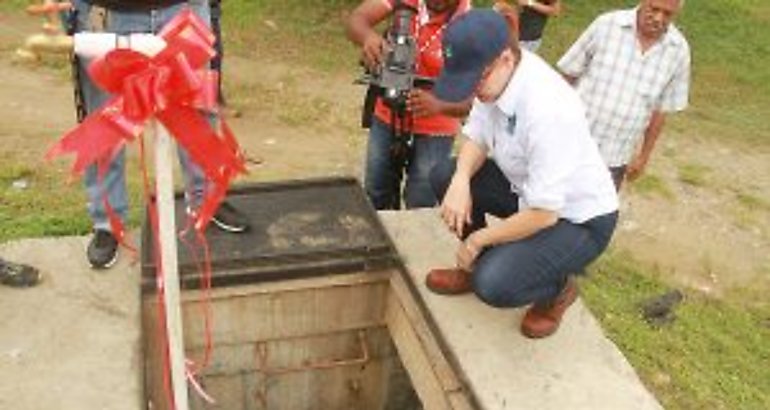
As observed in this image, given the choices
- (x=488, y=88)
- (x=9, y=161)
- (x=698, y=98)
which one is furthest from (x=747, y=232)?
(x=9, y=161)

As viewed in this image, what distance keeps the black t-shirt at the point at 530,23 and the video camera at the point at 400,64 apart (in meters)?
2.57

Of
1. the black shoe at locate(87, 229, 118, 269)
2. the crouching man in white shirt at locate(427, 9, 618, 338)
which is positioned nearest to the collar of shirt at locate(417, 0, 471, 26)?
the crouching man in white shirt at locate(427, 9, 618, 338)

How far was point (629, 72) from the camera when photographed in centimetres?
456

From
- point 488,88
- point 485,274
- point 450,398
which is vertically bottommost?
point 450,398

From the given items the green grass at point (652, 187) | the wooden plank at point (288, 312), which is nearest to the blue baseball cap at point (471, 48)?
the wooden plank at point (288, 312)

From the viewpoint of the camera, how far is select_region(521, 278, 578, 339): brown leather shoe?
3.83 meters

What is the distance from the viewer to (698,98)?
9500 mm

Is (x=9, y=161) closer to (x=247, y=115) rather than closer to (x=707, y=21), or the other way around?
(x=247, y=115)

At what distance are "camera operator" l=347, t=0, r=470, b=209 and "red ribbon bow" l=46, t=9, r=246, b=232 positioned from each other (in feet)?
4.82

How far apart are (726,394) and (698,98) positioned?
5390 millimetres

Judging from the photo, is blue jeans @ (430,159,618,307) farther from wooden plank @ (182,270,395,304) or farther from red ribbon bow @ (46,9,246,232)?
red ribbon bow @ (46,9,246,232)

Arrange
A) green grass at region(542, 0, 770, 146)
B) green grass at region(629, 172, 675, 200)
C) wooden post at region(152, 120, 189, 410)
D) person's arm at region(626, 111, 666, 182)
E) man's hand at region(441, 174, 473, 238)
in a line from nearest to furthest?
1. wooden post at region(152, 120, 189, 410)
2. man's hand at region(441, 174, 473, 238)
3. person's arm at region(626, 111, 666, 182)
4. green grass at region(629, 172, 675, 200)
5. green grass at region(542, 0, 770, 146)

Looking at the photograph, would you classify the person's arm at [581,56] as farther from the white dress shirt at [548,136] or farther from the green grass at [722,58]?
the green grass at [722,58]

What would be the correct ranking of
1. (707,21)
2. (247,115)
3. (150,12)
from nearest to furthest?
(150,12) → (247,115) → (707,21)
